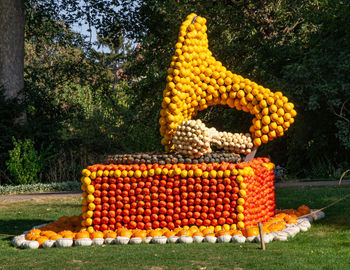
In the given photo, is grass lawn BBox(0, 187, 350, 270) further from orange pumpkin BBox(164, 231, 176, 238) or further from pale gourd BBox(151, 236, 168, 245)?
orange pumpkin BBox(164, 231, 176, 238)

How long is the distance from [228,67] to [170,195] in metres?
10.6

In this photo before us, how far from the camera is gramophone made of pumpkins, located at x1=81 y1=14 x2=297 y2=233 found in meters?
6.73

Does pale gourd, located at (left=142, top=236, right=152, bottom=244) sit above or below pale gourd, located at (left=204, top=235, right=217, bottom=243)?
below

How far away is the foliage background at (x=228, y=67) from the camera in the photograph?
14602 millimetres

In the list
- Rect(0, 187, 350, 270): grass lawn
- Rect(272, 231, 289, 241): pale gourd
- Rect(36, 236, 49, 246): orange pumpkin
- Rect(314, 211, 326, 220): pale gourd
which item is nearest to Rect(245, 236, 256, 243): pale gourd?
Rect(0, 187, 350, 270): grass lawn

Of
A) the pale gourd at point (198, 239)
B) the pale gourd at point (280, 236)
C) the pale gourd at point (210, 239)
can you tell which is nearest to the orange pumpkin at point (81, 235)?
the pale gourd at point (198, 239)

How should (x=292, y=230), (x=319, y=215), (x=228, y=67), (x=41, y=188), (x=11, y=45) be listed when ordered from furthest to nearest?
(x=228, y=67) → (x=11, y=45) → (x=41, y=188) → (x=319, y=215) → (x=292, y=230)

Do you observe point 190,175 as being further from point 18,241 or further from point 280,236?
point 18,241

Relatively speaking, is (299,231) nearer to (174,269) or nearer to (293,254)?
(293,254)

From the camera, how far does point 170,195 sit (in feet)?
22.5

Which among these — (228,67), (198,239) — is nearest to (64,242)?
(198,239)

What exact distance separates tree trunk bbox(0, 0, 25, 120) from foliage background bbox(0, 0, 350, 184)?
0.70 m

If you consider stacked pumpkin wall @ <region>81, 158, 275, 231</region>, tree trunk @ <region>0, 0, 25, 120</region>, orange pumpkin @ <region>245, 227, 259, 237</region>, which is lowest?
orange pumpkin @ <region>245, 227, 259, 237</region>

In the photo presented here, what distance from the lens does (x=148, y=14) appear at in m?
17.4
